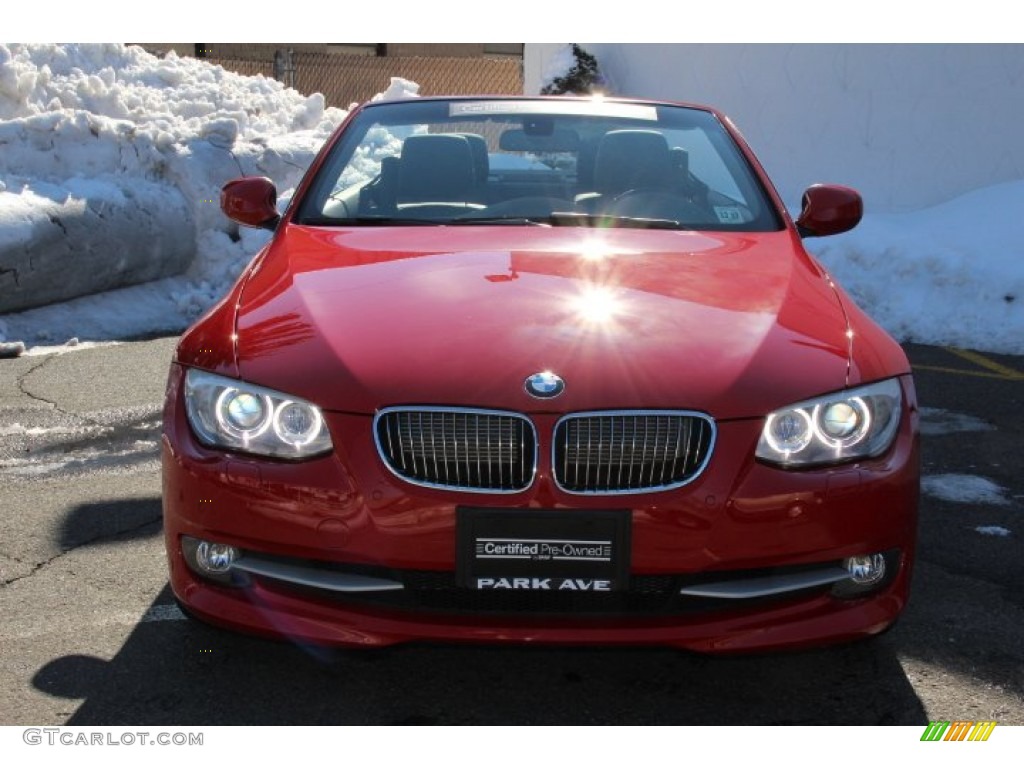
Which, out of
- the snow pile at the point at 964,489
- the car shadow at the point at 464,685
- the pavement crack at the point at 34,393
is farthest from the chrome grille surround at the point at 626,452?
the pavement crack at the point at 34,393

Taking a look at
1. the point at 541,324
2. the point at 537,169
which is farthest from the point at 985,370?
the point at 541,324

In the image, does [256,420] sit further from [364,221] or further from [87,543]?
[87,543]

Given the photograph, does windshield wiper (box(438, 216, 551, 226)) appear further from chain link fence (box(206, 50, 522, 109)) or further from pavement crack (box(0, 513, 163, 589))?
chain link fence (box(206, 50, 522, 109))

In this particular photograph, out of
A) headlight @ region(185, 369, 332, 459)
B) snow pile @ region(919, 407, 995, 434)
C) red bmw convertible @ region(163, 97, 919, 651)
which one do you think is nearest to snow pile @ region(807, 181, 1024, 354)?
snow pile @ region(919, 407, 995, 434)

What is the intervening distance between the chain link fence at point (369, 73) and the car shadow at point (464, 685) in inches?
796

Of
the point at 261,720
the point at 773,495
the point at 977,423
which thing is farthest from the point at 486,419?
the point at 977,423

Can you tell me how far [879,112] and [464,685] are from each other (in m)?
8.63

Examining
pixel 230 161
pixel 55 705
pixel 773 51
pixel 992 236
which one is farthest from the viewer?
pixel 773 51

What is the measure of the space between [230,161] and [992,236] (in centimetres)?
559

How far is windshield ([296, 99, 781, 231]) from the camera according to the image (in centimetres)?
427

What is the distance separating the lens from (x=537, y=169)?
15.7 ft

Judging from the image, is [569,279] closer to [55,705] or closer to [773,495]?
[773,495]

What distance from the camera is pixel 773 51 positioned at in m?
11.9

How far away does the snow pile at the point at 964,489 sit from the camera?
16.0 feet
